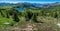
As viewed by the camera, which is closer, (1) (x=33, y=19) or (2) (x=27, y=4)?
(1) (x=33, y=19)

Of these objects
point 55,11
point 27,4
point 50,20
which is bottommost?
point 50,20

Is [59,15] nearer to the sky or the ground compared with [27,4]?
nearer to the ground

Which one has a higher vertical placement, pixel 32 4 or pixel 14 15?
pixel 32 4

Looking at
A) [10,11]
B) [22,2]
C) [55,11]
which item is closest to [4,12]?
[10,11]

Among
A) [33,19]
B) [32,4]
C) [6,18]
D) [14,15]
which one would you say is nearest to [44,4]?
[32,4]

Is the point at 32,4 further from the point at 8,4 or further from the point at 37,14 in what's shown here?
the point at 8,4

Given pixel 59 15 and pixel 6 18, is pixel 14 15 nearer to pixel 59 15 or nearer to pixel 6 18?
pixel 6 18

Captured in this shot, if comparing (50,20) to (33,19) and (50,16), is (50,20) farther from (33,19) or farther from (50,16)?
(33,19)

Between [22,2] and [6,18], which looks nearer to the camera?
[6,18]
